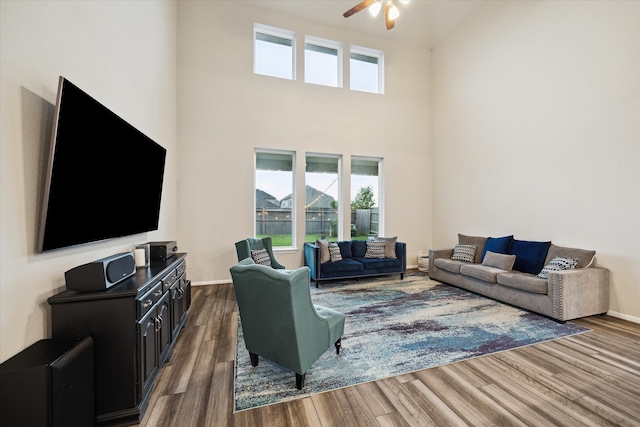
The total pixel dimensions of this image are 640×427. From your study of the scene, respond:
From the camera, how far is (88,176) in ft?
6.37

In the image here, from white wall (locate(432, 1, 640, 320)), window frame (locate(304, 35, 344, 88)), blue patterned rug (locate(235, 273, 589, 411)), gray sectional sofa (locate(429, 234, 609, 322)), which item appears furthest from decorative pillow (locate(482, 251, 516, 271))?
window frame (locate(304, 35, 344, 88))

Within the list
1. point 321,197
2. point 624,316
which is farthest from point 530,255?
point 321,197

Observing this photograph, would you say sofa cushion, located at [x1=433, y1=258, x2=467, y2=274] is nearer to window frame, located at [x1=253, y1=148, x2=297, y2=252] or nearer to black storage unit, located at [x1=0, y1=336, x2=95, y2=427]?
window frame, located at [x1=253, y1=148, x2=297, y2=252]

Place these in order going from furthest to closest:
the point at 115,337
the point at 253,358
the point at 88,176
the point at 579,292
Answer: the point at 579,292 < the point at 253,358 < the point at 88,176 < the point at 115,337

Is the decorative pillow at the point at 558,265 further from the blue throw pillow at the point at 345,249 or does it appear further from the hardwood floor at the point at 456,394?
the blue throw pillow at the point at 345,249

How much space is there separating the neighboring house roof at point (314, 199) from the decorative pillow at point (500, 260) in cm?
326

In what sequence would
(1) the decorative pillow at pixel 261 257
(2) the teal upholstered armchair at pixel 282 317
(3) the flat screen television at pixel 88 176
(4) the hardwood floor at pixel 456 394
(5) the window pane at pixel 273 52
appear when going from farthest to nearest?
(5) the window pane at pixel 273 52, (1) the decorative pillow at pixel 261 257, (2) the teal upholstered armchair at pixel 282 317, (4) the hardwood floor at pixel 456 394, (3) the flat screen television at pixel 88 176

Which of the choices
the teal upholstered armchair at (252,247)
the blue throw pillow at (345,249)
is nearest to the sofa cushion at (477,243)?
the blue throw pillow at (345,249)

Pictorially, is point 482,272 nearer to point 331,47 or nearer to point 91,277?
point 91,277

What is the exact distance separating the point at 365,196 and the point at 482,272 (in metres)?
2.96

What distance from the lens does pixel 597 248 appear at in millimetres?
3871

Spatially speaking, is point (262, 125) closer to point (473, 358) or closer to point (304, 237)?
point (304, 237)

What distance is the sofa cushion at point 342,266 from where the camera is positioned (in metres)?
5.23

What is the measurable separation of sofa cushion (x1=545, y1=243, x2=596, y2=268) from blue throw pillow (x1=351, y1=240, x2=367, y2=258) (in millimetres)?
3095
